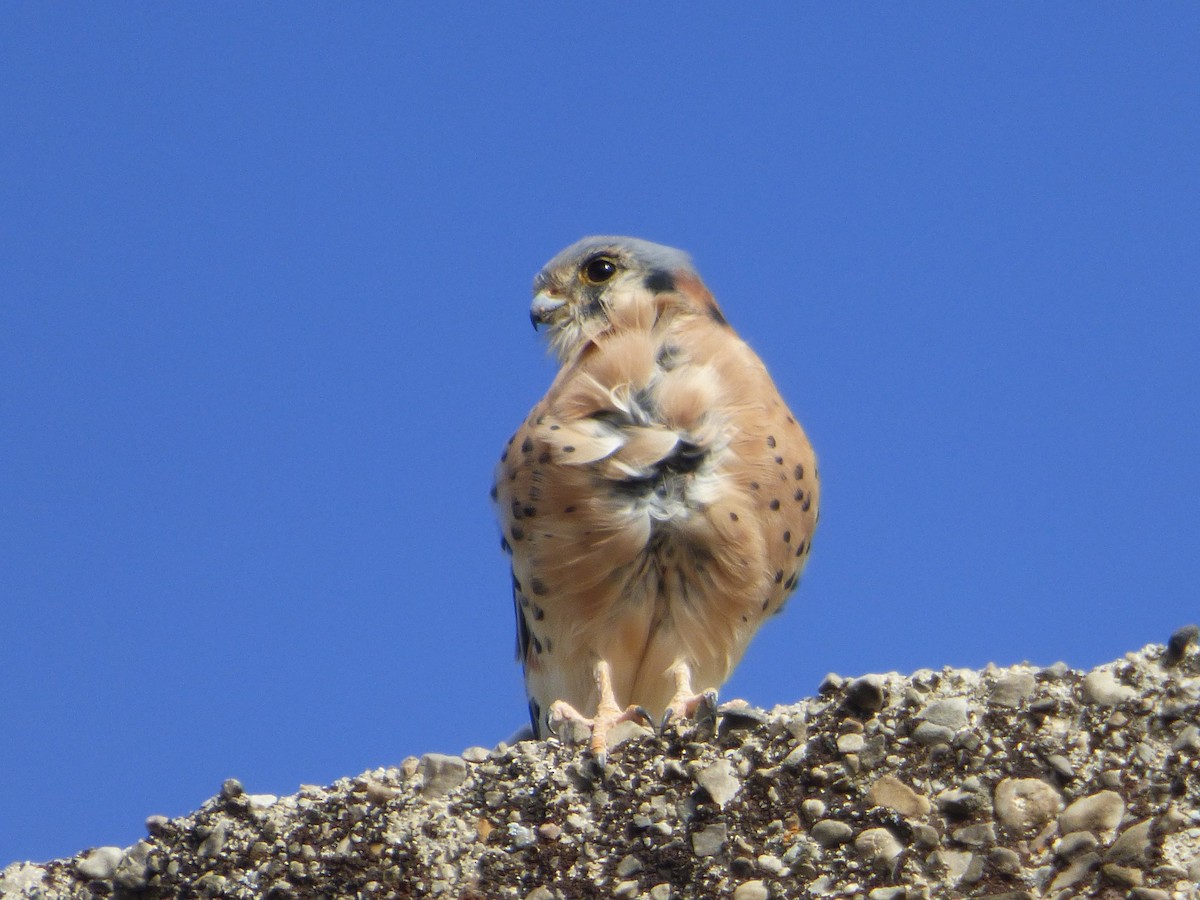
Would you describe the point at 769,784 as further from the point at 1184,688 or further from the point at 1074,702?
the point at 1184,688

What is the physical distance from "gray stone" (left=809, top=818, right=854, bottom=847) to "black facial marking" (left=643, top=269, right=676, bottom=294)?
3.28m

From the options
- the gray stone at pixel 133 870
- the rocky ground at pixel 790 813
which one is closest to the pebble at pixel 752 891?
the rocky ground at pixel 790 813

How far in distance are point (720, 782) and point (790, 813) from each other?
0.17m

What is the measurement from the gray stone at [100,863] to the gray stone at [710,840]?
1.34m

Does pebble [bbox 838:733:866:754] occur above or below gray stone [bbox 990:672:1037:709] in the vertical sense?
below

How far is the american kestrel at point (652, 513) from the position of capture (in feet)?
17.6

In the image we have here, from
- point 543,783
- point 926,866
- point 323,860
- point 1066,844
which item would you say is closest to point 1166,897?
point 1066,844

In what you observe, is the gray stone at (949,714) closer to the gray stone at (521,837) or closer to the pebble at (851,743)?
the pebble at (851,743)

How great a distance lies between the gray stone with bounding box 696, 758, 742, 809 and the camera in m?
3.43

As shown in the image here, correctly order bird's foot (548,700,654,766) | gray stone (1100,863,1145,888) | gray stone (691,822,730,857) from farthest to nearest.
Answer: bird's foot (548,700,654,766)
gray stone (691,822,730,857)
gray stone (1100,863,1145,888)

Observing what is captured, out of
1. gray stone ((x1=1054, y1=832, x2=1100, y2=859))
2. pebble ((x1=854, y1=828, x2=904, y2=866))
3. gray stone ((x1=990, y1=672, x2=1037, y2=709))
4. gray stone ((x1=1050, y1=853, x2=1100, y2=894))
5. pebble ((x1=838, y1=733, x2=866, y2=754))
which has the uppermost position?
gray stone ((x1=990, y1=672, x2=1037, y2=709))

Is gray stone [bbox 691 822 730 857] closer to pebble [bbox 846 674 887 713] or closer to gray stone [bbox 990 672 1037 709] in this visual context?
pebble [bbox 846 674 887 713]

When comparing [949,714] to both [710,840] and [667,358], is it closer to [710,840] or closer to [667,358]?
[710,840]

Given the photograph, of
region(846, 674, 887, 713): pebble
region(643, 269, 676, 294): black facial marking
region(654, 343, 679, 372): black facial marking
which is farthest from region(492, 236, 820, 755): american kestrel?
region(846, 674, 887, 713): pebble
